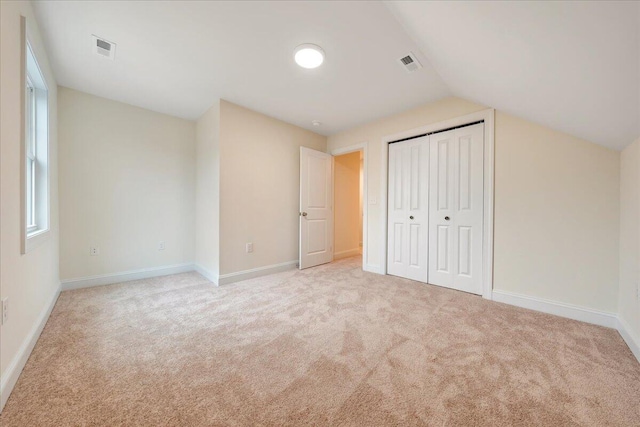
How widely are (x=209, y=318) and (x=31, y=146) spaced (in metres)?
2.27

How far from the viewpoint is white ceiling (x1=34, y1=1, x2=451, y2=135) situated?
1728mm

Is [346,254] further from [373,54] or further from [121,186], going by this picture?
[121,186]

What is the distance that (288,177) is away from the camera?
3848mm

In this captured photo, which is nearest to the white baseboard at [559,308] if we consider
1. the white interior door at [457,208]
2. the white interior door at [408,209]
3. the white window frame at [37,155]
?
the white interior door at [457,208]

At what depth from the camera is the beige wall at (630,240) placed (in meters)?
1.68

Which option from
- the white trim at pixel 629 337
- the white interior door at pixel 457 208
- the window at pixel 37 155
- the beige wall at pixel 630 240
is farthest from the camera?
the white interior door at pixel 457 208

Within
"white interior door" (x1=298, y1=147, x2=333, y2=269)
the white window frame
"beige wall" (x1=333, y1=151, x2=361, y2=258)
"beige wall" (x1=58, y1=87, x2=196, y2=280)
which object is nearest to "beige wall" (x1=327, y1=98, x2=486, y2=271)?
"white interior door" (x1=298, y1=147, x2=333, y2=269)

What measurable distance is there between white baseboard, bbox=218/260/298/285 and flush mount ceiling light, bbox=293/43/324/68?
260 centimetres

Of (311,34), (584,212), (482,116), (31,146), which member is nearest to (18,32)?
(31,146)

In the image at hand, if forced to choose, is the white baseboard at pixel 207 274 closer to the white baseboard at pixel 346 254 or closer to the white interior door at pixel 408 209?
the white baseboard at pixel 346 254

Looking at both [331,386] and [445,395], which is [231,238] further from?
[445,395]

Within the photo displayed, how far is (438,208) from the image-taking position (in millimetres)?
3027

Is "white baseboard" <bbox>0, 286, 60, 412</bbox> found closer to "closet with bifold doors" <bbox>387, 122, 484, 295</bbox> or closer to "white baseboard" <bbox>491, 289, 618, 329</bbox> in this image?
"closet with bifold doors" <bbox>387, 122, 484, 295</bbox>

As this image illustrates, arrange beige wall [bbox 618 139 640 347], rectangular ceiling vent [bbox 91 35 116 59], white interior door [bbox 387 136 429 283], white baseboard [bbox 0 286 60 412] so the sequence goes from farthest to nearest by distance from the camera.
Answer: white interior door [bbox 387 136 429 283], rectangular ceiling vent [bbox 91 35 116 59], beige wall [bbox 618 139 640 347], white baseboard [bbox 0 286 60 412]
